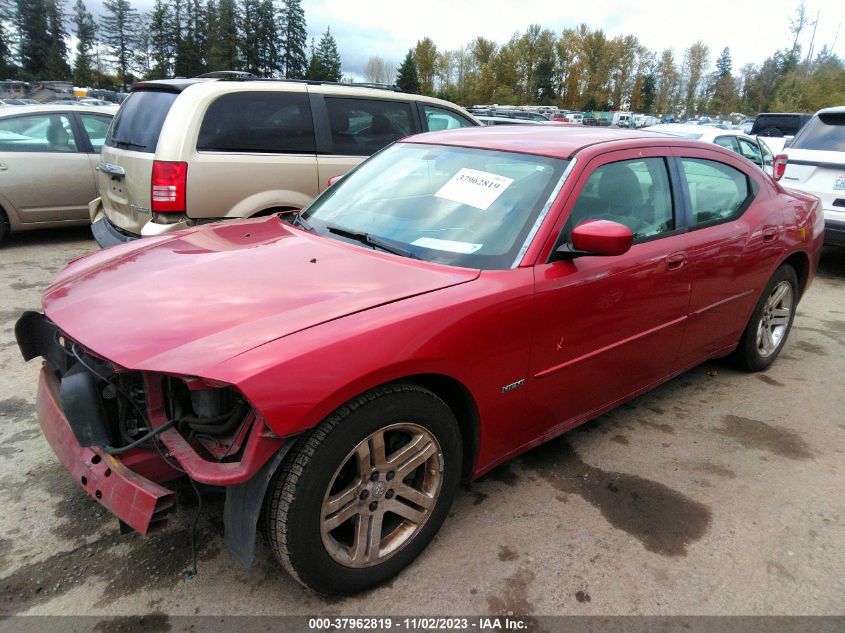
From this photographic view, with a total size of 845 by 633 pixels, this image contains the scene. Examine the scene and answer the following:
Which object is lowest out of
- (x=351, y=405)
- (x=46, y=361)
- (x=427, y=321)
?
(x=46, y=361)

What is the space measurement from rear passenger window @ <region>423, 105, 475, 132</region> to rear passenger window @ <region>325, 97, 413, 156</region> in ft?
1.06

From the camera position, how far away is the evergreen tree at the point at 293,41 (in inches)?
3322

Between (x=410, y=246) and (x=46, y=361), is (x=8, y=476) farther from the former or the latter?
(x=410, y=246)

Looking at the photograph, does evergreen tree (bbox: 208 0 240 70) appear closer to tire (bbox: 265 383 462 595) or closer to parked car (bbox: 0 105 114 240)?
parked car (bbox: 0 105 114 240)

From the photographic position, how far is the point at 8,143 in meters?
6.71

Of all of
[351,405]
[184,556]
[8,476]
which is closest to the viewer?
[351,405]

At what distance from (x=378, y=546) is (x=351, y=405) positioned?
0.61 meters

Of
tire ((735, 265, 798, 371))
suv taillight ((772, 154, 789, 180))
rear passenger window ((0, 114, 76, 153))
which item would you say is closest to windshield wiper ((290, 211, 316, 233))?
tire ((735, 265, 798, 371))

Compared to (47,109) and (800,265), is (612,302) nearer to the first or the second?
(800,265)

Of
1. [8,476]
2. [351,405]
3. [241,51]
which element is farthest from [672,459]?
[241,51]

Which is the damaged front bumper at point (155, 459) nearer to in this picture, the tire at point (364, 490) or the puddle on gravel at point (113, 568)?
the tire at point (364, 490)

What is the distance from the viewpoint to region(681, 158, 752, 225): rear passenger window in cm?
342

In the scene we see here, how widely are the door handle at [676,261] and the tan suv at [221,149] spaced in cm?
340

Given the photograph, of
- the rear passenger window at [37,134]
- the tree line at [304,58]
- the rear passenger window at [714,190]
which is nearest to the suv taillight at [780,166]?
the rear passenger window at [714,190]
